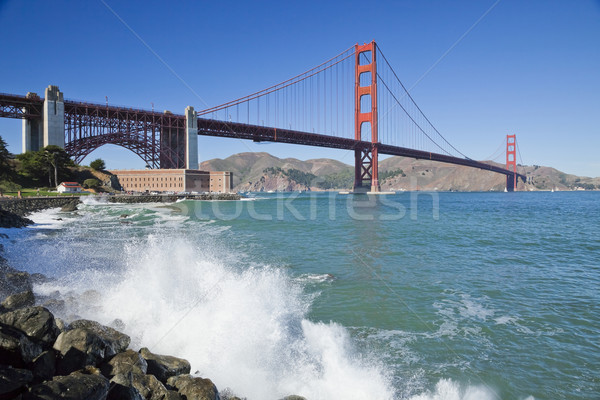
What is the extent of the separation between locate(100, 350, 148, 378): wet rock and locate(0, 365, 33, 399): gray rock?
1091 millimetres

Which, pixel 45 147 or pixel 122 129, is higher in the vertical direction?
pixel 122 129

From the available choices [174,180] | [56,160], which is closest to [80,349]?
[56,160]

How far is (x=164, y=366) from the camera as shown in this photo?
4.79 meters

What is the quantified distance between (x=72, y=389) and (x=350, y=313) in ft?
17.3

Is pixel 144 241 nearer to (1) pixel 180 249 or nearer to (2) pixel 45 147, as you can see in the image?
(1) pixel 180 249

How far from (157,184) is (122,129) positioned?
11.1 m

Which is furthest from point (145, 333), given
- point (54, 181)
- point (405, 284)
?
point (54, 181)

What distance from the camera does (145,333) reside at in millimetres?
6316

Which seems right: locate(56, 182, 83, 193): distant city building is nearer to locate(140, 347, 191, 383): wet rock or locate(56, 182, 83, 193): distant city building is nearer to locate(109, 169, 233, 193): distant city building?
locate(109, 169, 233, 193): distant city building

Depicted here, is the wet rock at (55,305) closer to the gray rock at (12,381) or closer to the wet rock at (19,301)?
the wet rock at (19,301)

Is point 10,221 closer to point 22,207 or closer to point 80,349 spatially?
point 22,207

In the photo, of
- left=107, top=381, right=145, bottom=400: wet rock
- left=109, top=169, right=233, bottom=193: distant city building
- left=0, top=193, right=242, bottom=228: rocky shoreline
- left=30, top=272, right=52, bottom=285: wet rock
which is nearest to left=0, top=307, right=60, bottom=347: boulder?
left=107, top=381, right=145, bottom=400: wet rock

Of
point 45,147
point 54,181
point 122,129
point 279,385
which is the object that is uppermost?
point 122,129

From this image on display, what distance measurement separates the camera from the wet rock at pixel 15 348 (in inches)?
148
